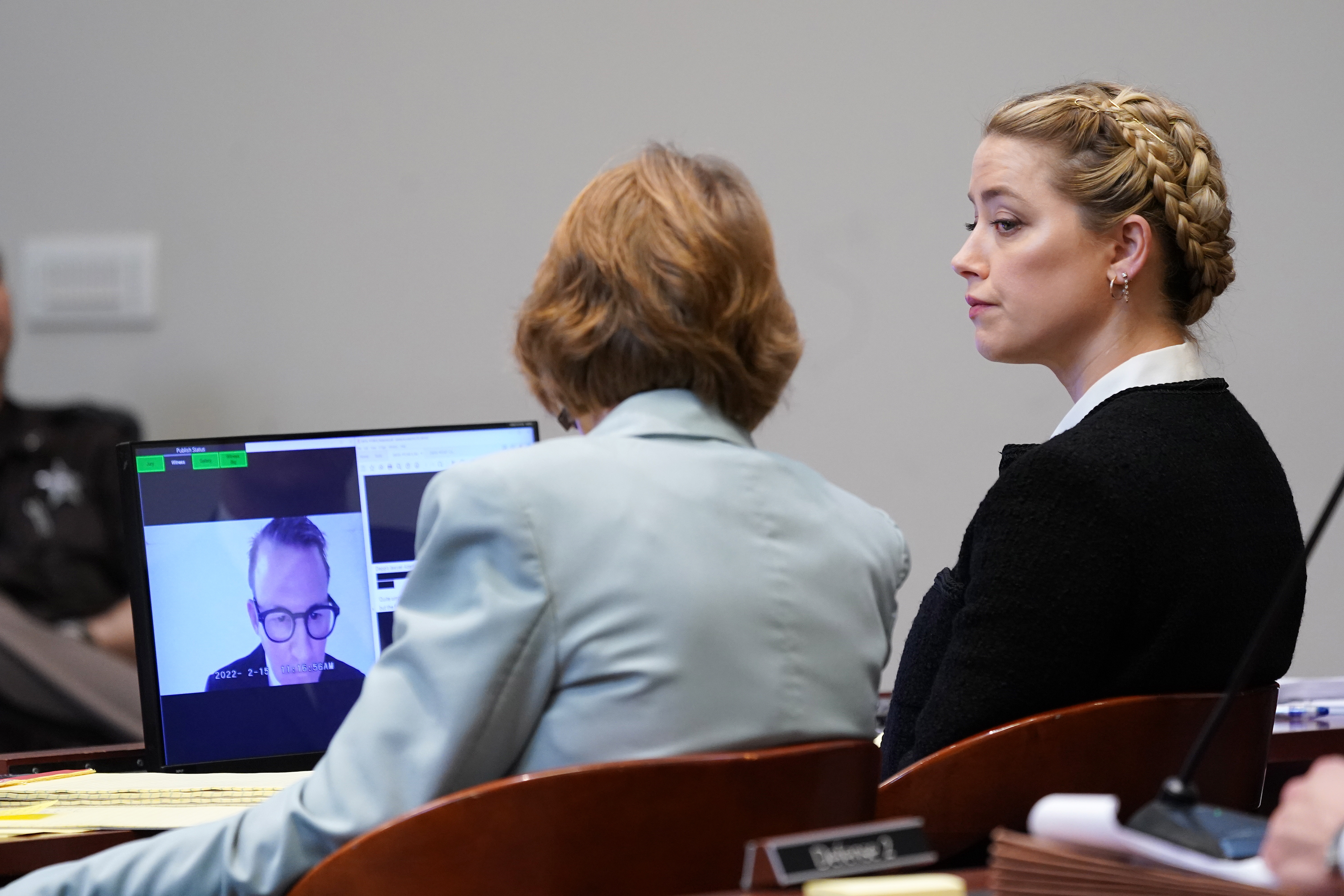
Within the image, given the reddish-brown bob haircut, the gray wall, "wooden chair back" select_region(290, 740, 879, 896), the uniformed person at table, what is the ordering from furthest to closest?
the gray wall < the uniformed person at table < the reddish-brown bob haircut < "wooden chair back" select_region(290, 740, 879, 896)

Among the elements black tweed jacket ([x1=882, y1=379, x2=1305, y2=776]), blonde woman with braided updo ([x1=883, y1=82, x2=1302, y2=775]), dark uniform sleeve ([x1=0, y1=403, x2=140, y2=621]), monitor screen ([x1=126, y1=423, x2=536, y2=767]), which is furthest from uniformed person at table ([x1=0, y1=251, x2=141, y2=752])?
black tweed jacket ([x1=882, y1=379, x2=1305, y2=776])

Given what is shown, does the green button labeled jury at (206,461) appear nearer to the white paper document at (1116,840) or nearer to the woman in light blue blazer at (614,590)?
the woman in light blue blazer at (614,590)

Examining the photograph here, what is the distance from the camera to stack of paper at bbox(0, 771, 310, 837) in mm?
1247

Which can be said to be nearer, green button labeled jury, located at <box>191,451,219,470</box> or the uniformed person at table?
green button labeled jury, located at <box>191,451,219,470</box>

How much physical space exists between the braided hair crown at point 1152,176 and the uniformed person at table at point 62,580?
7.33 ft

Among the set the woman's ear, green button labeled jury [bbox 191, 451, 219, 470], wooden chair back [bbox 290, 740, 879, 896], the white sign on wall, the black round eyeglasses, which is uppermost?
the white sign on wall

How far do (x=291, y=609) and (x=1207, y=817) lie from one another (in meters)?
1.05

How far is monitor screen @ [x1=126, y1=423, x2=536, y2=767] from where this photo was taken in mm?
1491

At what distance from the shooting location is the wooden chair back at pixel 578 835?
3.03 feet

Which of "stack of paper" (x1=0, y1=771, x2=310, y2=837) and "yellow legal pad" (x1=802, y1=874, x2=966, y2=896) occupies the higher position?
"yellow legal pad" (x1=802, y1=874, x2=966, y2=896)

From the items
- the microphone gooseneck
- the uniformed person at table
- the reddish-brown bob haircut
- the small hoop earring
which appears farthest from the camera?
the uniformed person at table

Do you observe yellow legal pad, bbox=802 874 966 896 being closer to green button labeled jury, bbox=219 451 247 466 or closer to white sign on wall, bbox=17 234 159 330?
green button labeled jury, bbox=219 451 247 466

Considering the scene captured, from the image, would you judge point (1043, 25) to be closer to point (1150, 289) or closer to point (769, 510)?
point (1150, 289)

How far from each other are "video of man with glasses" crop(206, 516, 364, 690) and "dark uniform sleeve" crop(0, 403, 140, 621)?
1.69 metres
